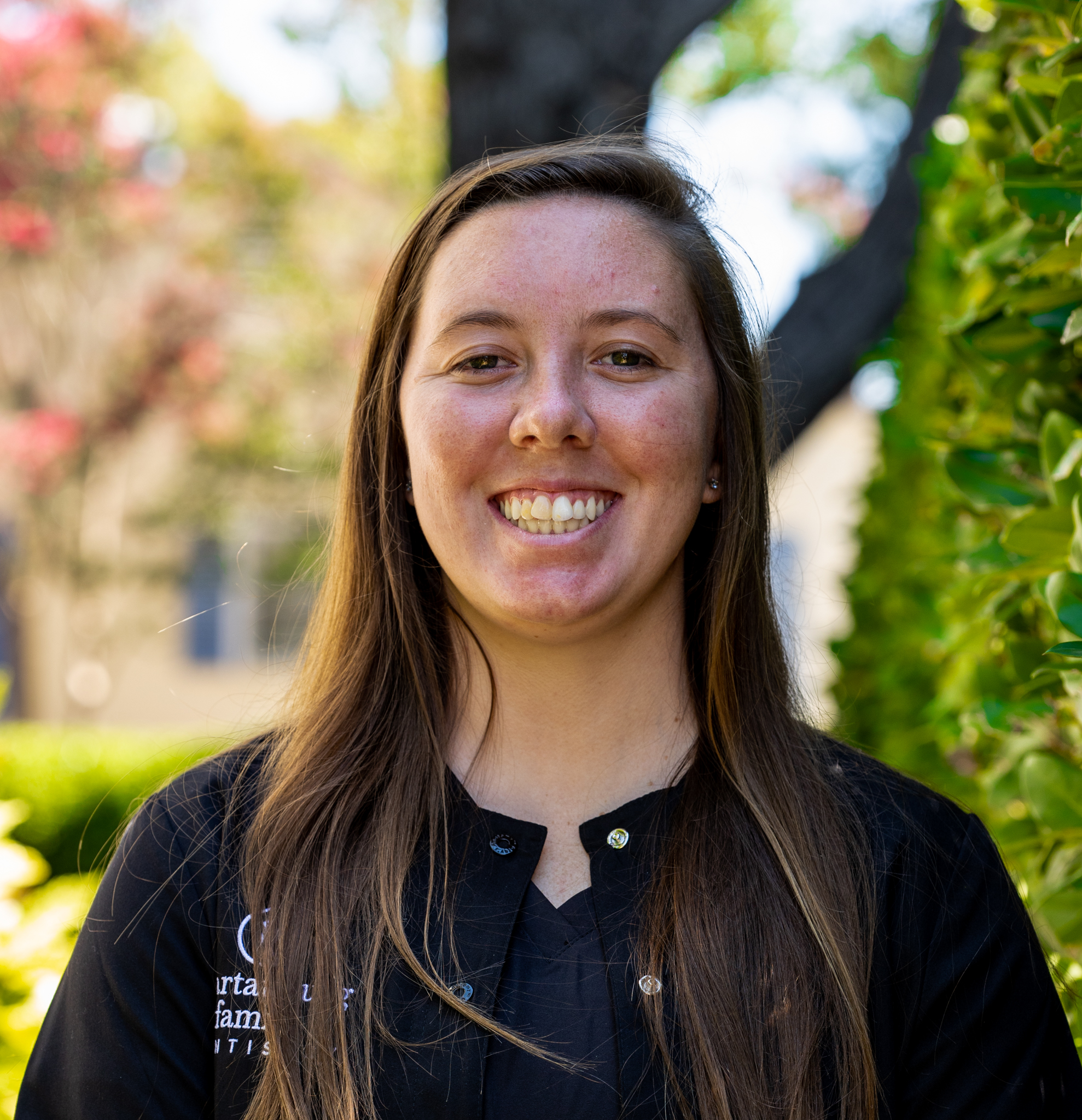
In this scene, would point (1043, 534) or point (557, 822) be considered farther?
point (557, 822)

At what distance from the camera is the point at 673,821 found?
1.79 meters

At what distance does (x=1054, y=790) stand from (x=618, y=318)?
1012 millimetres

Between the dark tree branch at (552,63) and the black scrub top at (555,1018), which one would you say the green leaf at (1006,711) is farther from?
the dark tree branch at (552,63)

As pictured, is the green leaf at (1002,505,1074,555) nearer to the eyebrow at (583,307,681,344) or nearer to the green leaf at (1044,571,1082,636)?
the green leaf at (1044,571,1082,636)

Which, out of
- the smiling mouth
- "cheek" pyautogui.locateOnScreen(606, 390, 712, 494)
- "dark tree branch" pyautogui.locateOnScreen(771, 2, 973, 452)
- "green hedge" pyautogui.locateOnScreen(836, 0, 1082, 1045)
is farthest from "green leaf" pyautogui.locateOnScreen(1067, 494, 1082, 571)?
"dark tree branch" pyautogui.locateOnScreen(771, 2, 973, 452)

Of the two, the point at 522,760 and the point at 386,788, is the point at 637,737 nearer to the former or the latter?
the point at 522,760

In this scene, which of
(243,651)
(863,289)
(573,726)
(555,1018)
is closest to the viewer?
(555,1018)

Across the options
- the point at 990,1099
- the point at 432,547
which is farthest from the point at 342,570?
the point at 990,1099

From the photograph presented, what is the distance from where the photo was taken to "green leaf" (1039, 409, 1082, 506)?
1.64 metres

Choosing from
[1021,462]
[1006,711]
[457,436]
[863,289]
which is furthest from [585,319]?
[863,289]

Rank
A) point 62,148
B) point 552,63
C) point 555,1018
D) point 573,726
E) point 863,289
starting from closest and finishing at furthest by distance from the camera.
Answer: point 555,1018 → point 573,726 → point 552,63 → point 863,289 → point 62,148

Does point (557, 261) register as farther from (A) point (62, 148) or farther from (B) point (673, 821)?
(A) point (62, 148)

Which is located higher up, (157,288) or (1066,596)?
(157,288)

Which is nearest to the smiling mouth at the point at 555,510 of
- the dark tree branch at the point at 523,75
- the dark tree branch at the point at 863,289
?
the dark tree branch at the point at 523,75
